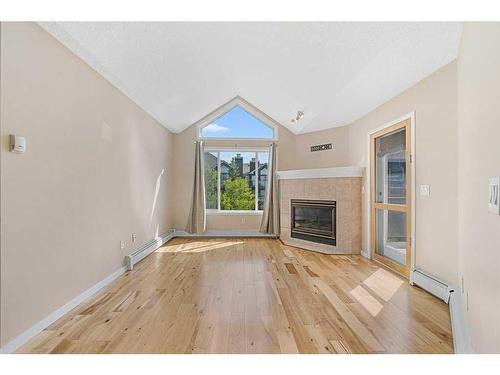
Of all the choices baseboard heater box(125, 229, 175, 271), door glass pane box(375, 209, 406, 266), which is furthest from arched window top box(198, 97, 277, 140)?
door glass pane box(375, 209, 406, 266)

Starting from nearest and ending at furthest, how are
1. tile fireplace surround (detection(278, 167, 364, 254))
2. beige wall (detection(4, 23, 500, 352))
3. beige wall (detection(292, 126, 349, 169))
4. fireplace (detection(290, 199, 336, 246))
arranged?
1. beige wall (detection(4, 23, 500, 352))
2. tile fireplace surround (detection(278, 167, 364, 254))
3. fireplace (detection(290, 199, 336, 246))
4. beige wall (detection(292, 126, 349, 169))

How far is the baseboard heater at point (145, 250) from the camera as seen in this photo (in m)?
3.33

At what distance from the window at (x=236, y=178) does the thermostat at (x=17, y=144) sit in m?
4.12

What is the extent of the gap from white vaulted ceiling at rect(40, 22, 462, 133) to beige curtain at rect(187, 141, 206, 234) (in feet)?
4.12

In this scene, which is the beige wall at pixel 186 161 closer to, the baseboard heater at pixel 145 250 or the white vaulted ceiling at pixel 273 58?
the baseboard heater at pixel 145 250

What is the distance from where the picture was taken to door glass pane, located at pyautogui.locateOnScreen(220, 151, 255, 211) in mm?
5828

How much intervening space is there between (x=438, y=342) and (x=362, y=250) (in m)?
2.45

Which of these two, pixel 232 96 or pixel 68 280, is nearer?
pixel 68 280

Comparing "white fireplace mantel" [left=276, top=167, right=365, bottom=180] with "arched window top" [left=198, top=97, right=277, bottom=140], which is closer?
"white fireplace mantel" [left=276, top=167, right=365, bottom=180]

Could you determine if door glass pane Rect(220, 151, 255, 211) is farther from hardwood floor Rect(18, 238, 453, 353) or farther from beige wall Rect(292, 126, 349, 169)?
hardwood floor Rect(18, 238, 453, 353)

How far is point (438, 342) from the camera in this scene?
1.75 m
